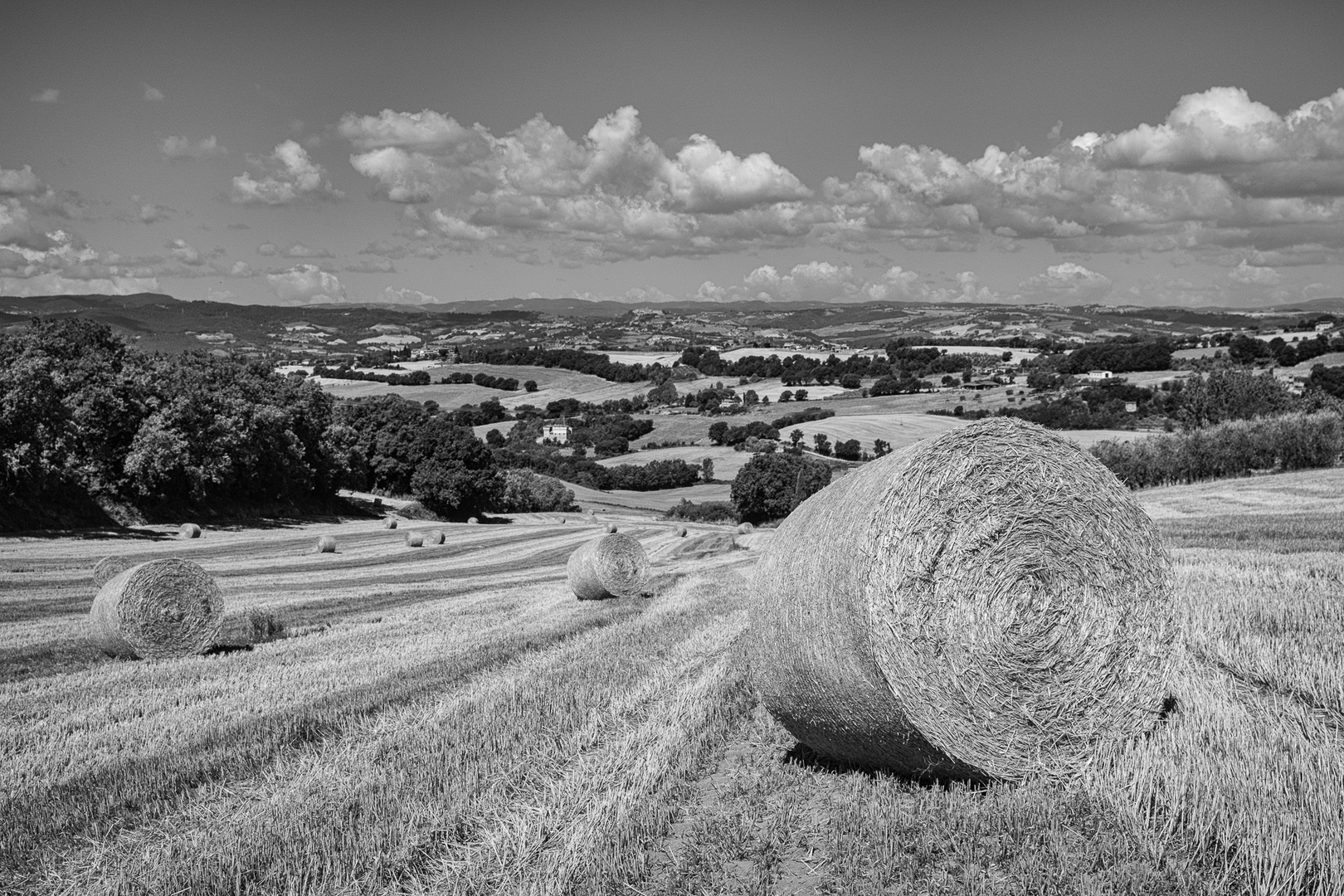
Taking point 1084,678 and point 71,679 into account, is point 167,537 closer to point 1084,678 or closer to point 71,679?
point 71,679

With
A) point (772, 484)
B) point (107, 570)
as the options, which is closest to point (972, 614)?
point (107, 570)

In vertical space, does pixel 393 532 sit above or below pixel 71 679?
below

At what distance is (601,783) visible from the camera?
275 inches

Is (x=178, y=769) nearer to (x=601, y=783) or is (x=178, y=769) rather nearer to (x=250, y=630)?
(x=601, y=783)

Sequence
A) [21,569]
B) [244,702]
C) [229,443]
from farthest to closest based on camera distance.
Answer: [229,443] → [21,569] → [244,702]

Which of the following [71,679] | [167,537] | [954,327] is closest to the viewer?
[71,679]

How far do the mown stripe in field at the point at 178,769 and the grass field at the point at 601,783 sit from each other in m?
0.03

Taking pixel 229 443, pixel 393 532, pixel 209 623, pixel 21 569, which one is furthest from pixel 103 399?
pixel 209 623

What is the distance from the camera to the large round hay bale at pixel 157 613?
1395 cm

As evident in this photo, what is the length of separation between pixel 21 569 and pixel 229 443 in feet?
71.1

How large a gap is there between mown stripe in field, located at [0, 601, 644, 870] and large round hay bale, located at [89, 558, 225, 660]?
187 inches

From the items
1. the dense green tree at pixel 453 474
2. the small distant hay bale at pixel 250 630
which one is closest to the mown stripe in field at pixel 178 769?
the small distant hay bale at pixel 250 630

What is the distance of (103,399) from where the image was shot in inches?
1689

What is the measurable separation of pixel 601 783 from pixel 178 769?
138 inches
